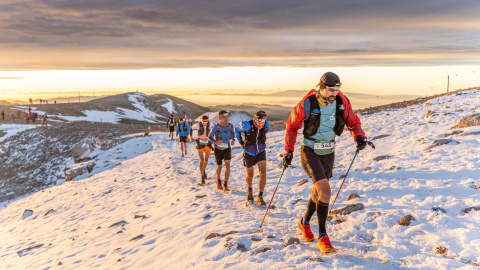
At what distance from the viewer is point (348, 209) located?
23.3ft

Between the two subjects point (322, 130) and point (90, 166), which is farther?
point (90, 166)

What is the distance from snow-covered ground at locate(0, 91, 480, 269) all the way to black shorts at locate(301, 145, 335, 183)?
1.42m

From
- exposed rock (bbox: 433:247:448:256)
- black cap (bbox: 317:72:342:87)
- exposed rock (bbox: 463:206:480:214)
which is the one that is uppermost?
black cap (bbox: 317:72:342:87)

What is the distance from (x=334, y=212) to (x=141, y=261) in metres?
4.67

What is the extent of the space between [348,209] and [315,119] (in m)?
2.99

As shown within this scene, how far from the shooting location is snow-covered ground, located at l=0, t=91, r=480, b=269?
5242 mm

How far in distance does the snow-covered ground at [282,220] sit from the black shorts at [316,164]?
142 cm

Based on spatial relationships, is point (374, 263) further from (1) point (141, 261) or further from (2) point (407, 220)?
(1) point (141, 261)

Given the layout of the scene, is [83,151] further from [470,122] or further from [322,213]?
[470,122]

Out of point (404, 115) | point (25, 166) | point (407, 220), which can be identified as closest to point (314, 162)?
point (407, 220)

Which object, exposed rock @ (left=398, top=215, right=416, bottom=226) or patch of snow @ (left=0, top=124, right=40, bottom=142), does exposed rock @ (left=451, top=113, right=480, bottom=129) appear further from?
patch of snow @ (left=0, top=124, right=40, bottom=142)

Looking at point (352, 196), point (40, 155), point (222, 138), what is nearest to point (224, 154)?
point (222, 138)

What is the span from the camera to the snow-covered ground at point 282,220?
5242 mm

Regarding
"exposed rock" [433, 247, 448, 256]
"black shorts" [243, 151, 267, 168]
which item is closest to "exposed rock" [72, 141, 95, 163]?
"black shorts" [243, 151, 267, 168]
